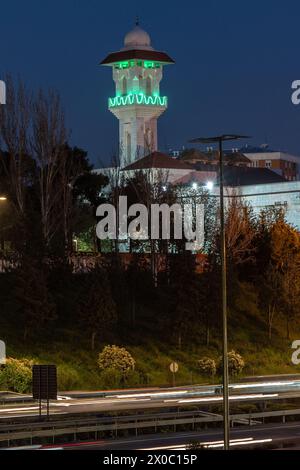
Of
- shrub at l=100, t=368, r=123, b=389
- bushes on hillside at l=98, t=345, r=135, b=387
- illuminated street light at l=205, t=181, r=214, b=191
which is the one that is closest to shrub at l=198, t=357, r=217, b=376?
bushes on hillside at l=98, t=345, r=135, b=387

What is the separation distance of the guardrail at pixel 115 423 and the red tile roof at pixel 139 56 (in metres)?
81.7

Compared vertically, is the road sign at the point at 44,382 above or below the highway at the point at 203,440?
above

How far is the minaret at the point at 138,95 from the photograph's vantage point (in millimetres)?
118312

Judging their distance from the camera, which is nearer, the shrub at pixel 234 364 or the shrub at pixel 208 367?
the shrub at pixel 208 367

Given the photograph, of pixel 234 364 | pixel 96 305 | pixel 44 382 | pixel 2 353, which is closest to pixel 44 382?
pixel 44 382

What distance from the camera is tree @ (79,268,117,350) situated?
5888 cm

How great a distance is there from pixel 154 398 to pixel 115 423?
38.2 ft

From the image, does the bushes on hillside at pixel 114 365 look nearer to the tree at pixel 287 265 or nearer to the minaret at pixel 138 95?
the tree at pixel 287 265

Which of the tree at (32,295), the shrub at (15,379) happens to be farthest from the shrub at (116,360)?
the shrub at (15,379)

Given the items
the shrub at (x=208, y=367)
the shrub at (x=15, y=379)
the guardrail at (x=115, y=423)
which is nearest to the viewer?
the guardrail at (x=115, y=423)

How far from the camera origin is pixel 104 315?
59.0 meters

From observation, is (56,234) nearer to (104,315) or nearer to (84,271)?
(84,271)

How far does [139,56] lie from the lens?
387 feet

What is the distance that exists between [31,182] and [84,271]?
8068 millimetres
